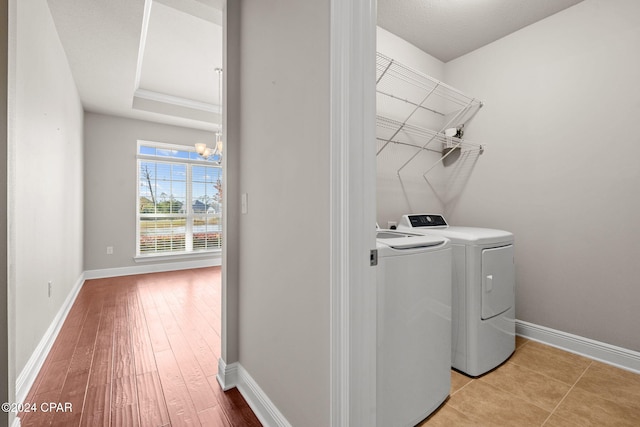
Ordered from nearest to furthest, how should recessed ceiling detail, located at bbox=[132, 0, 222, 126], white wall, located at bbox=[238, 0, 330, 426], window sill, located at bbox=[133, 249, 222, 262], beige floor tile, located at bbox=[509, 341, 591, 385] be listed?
1. white wall, located at bbox=[238, 0, 330, 426]
2. beige floor tile, located at bbox=[509, 341, 591, 385]
3. recessed ceiling detail, located at bbox=[132, 0, 222, 126]
4. window sill, located at bbox=[133, 249, 222, 262]

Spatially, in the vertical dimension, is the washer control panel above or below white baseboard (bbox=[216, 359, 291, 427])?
above

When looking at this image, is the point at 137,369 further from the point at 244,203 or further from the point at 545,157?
the point at 545,157

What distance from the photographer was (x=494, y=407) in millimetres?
1498

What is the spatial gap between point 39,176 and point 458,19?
331 centimetres

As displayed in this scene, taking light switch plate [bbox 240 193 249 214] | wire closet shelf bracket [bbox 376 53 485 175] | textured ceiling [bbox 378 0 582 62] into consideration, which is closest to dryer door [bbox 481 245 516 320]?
wire closet shelf bracket [bbox 376 53 485 175]

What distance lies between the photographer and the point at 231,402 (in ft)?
5.01

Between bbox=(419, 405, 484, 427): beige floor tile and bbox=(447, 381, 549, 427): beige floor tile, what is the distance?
27 millimetres

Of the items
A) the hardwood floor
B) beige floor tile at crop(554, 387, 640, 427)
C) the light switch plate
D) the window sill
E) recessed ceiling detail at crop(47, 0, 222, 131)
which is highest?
recessed ceiling detail at crop(47, 0, 222, 131)

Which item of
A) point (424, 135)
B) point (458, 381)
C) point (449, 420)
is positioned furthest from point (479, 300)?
point (424, 135)

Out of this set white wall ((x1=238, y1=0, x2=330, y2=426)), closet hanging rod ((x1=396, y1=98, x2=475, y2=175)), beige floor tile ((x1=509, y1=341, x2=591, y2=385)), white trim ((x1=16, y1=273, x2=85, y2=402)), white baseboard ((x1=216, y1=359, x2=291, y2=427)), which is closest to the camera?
white wall ((x1=238, y1=0, x2=330, y2=426))

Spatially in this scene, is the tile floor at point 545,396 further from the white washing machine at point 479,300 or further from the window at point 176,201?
the window at point 176,201

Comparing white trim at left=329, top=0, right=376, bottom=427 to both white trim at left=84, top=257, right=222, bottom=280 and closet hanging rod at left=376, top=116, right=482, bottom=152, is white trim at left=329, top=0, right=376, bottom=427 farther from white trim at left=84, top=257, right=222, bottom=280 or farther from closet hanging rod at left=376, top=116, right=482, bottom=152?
white trim at left=84, top=257, right=222, bottom=280

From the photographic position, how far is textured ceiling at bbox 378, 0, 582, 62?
205cm

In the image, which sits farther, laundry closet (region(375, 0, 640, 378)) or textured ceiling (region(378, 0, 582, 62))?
textured ceiling (region(378, 0, 582, 62))
